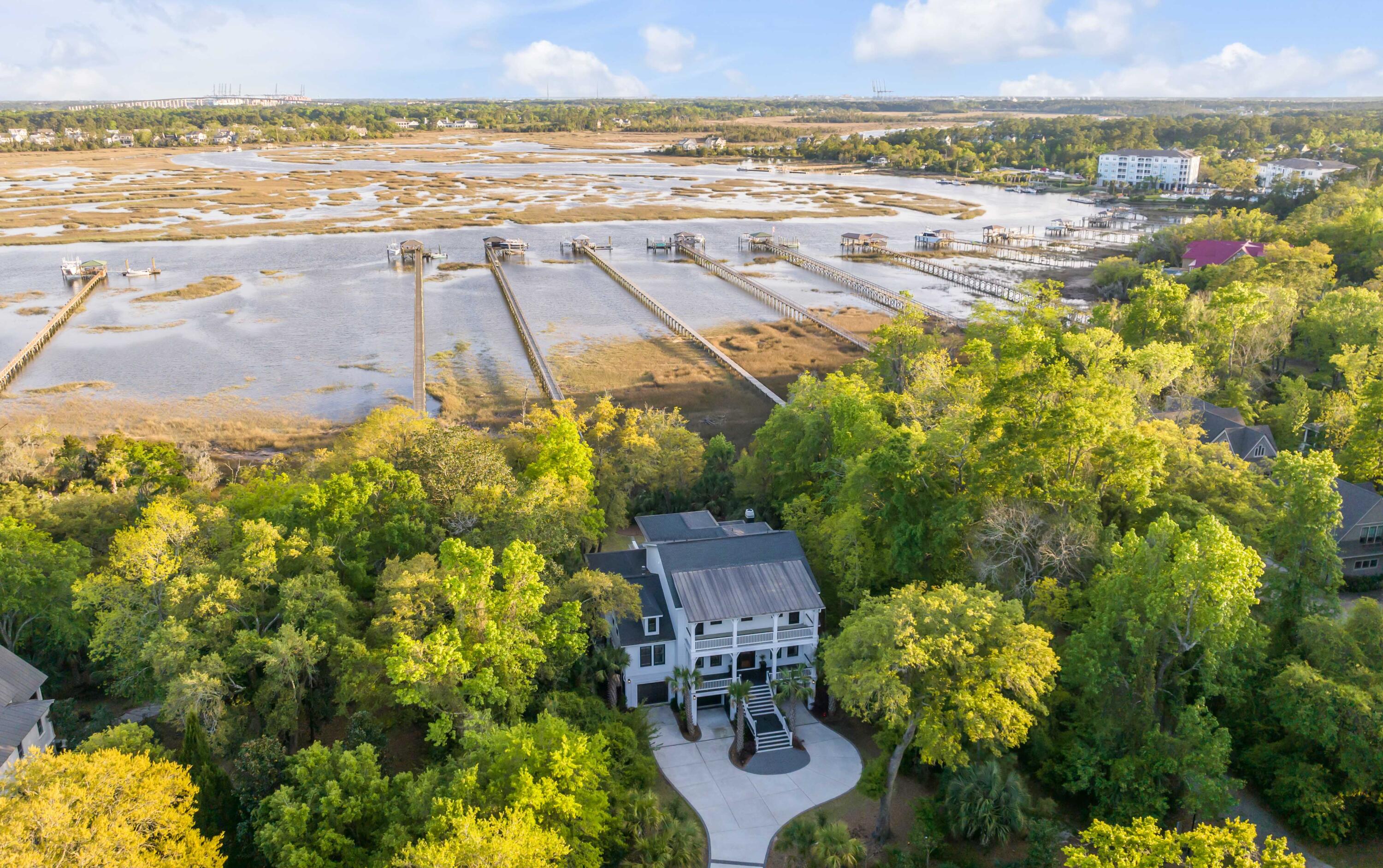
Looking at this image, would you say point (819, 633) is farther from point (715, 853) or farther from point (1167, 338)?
point (1167, 338)

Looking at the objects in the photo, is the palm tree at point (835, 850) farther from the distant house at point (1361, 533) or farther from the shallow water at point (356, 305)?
the shallow water at point (356, 305)

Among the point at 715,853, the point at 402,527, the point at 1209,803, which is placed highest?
the point at 402,527

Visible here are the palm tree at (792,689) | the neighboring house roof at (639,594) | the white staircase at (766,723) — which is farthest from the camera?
the neighboring house roof at (639,594)

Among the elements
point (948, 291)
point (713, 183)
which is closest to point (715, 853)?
point (948, 291)

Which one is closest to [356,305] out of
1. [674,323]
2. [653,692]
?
[674,323]

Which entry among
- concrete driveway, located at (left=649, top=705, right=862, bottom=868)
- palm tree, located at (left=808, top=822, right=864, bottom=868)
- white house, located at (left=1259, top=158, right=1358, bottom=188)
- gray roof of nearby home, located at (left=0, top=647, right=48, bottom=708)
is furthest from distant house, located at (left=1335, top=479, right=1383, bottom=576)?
white house, located at (left=1259, top=158, right=1358, bottom=188)

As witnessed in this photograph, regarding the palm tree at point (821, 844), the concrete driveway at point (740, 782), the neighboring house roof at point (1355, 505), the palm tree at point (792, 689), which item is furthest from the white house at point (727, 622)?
the neighboring house roof at point (1355, 505)

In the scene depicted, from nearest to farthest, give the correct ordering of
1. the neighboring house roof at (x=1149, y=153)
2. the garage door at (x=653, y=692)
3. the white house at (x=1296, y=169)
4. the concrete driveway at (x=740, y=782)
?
the concrete driveway at (x=740, y=782), the garage door at (x=653, y=692), the white house at (x=1296, y=169), the neighboring house roof at (x=1149, y=153)
